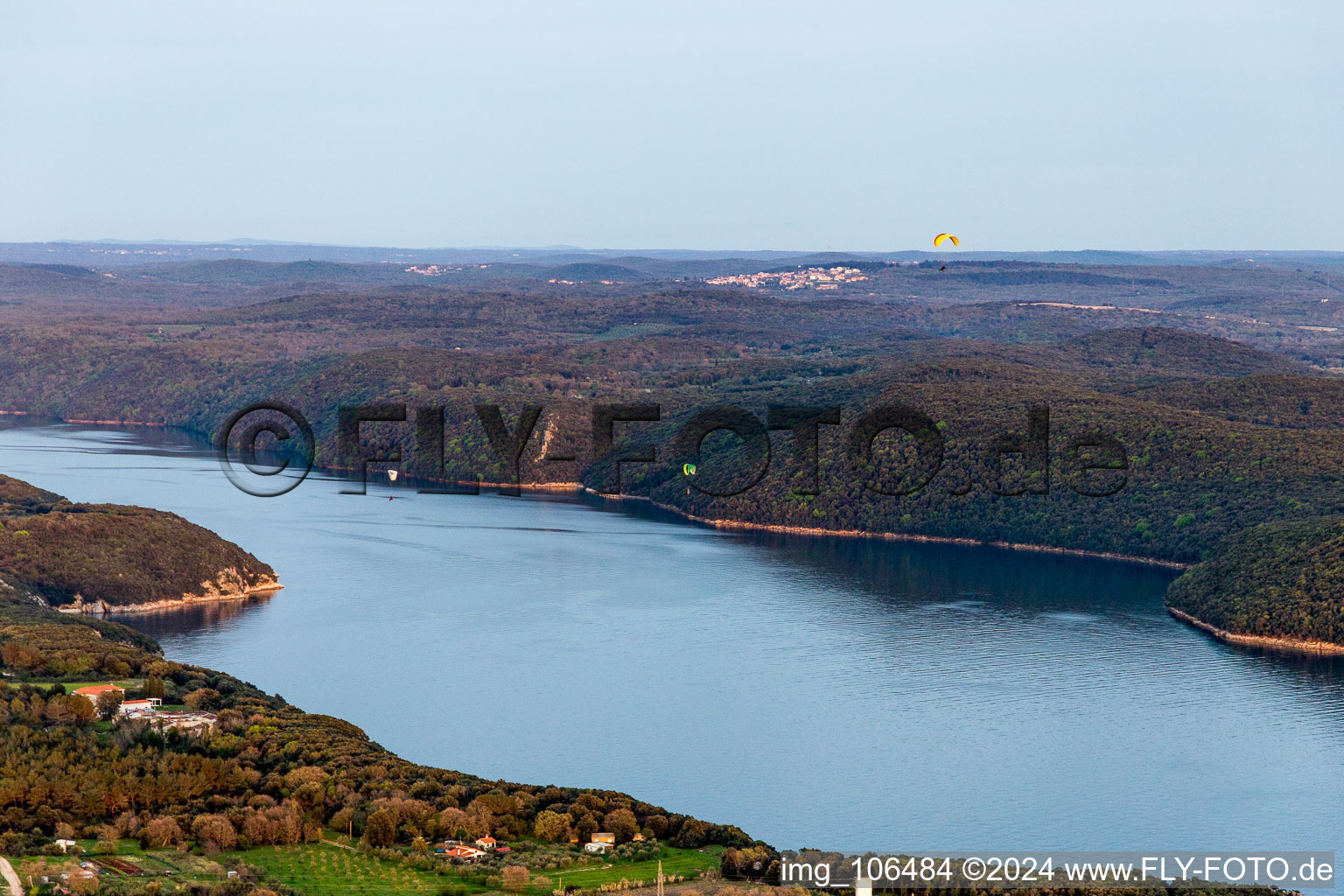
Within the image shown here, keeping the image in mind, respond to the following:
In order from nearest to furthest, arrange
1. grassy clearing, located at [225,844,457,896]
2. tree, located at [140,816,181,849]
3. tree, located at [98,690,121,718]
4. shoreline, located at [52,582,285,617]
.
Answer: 1. grassy clearing, located at [225,844,457,896]
2. tree, located at [140,816,181,849]
3. tree, located at [98,690,121,718]
4. shoreline, located at [52,582,285,617]

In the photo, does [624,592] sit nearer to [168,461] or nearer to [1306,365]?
[168,461]

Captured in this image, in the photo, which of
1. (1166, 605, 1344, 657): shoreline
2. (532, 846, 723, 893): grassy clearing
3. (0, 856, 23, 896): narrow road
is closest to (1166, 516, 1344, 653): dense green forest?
(1166, 605, 1344, 657): shoreline

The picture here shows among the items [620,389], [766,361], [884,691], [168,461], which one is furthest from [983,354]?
[884,691]

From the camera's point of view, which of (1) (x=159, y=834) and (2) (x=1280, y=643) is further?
(2) (x=1280, y=643)

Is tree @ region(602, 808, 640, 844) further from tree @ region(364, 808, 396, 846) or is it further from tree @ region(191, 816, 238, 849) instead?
tree @ region(191, 816, 238, 849)

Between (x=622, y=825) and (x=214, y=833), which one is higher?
(x=214, y=833)

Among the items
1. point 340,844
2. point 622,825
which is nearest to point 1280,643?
point 622,825

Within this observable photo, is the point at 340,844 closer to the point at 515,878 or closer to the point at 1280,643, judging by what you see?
the point at 515,878
